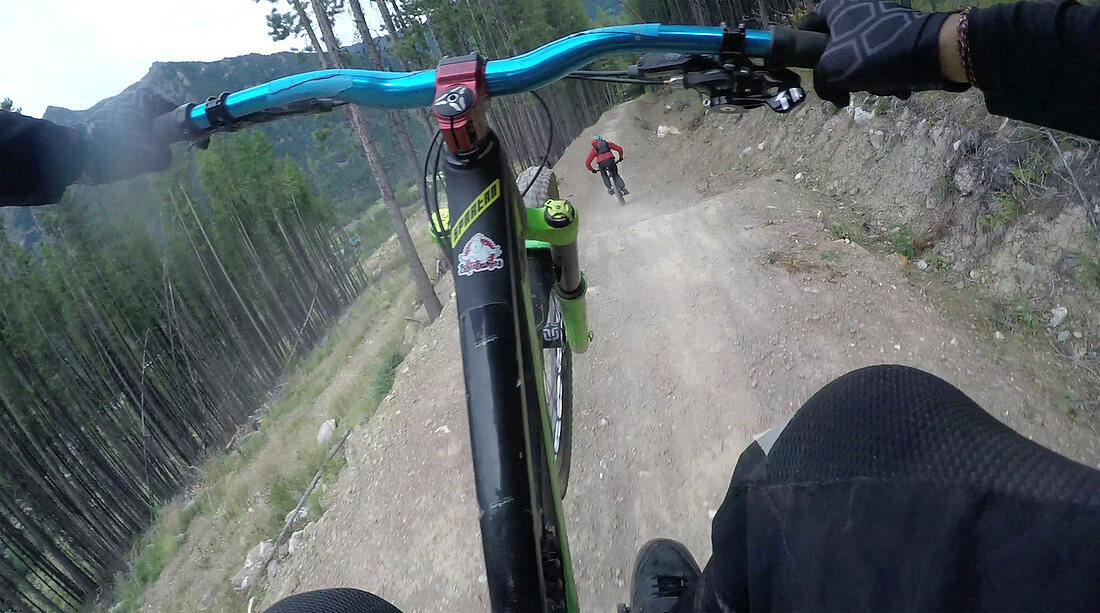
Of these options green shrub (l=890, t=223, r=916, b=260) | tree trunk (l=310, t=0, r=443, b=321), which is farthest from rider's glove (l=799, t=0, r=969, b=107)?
tree trunk (l=310, t=0, r=443, b=321)

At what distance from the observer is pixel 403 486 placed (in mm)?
4992

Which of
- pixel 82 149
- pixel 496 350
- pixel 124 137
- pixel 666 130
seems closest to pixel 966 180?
pixel 496 350

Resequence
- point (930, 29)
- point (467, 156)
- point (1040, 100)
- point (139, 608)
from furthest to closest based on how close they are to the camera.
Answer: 1. point (139, 608)
2. point (467, 156)
3. point (930, 29)
4. point (1040, 100)

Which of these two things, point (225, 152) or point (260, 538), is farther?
point (225, 152)

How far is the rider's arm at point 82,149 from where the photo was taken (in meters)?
1.88

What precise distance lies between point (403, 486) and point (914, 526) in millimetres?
4722

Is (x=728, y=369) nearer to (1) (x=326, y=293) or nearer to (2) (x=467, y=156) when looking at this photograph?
(2) (x=467, y=156)

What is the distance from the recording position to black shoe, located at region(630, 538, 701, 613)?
259 cm

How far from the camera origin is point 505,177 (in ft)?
7.54

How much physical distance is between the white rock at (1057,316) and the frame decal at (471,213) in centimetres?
556

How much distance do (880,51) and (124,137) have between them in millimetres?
2868

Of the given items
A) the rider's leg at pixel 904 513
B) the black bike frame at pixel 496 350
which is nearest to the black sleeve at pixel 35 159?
the black bike frame at pixel 496 350

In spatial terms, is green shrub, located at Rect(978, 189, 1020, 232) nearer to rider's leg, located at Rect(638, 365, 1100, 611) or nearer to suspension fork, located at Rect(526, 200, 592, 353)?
suspension fork, located at Rect(526, 200, 592, 353)

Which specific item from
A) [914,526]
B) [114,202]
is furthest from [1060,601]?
[114,202]
